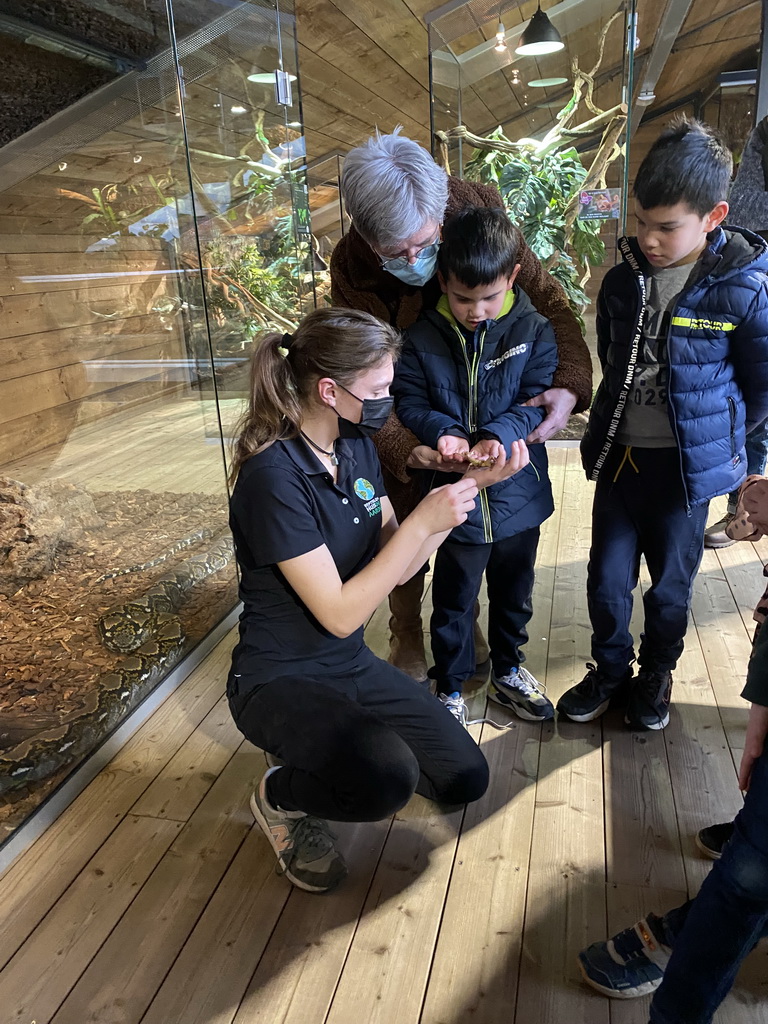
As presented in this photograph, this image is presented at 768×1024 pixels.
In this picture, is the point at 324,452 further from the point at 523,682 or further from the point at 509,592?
the point at 523,682

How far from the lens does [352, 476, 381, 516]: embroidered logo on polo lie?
1552 mm

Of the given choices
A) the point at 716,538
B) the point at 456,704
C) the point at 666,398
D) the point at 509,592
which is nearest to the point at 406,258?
the point at 666,398

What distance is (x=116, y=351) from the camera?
2262 mm

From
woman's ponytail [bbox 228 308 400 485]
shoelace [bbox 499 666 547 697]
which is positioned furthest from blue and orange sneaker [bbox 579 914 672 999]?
woman's ponytail [bbox 228 308 400 485]

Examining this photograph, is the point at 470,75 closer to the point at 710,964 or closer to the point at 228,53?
the point at 228,53

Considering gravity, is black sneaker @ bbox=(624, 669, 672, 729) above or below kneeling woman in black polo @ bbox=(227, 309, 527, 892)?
below

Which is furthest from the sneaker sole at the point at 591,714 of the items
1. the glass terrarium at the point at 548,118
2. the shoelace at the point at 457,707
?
the glass terrarium at the point at 548,118

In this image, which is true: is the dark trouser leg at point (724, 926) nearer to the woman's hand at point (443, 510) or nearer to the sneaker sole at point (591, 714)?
the woman's hand at point (443, 510)

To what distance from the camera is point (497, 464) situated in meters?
1.63

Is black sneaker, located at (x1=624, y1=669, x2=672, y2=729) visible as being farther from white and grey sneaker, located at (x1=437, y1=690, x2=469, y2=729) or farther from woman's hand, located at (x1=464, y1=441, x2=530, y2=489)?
woman's hand, located at (x1=464, y1=441, x2=530, y2=489)

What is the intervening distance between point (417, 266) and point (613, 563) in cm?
92

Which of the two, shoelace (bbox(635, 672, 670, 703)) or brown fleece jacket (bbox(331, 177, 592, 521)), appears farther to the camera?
shoelace (bbox(635, 672, 670, 703))

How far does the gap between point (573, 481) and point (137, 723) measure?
2.76m

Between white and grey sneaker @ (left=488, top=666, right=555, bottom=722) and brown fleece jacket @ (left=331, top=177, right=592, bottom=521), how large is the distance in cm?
66
